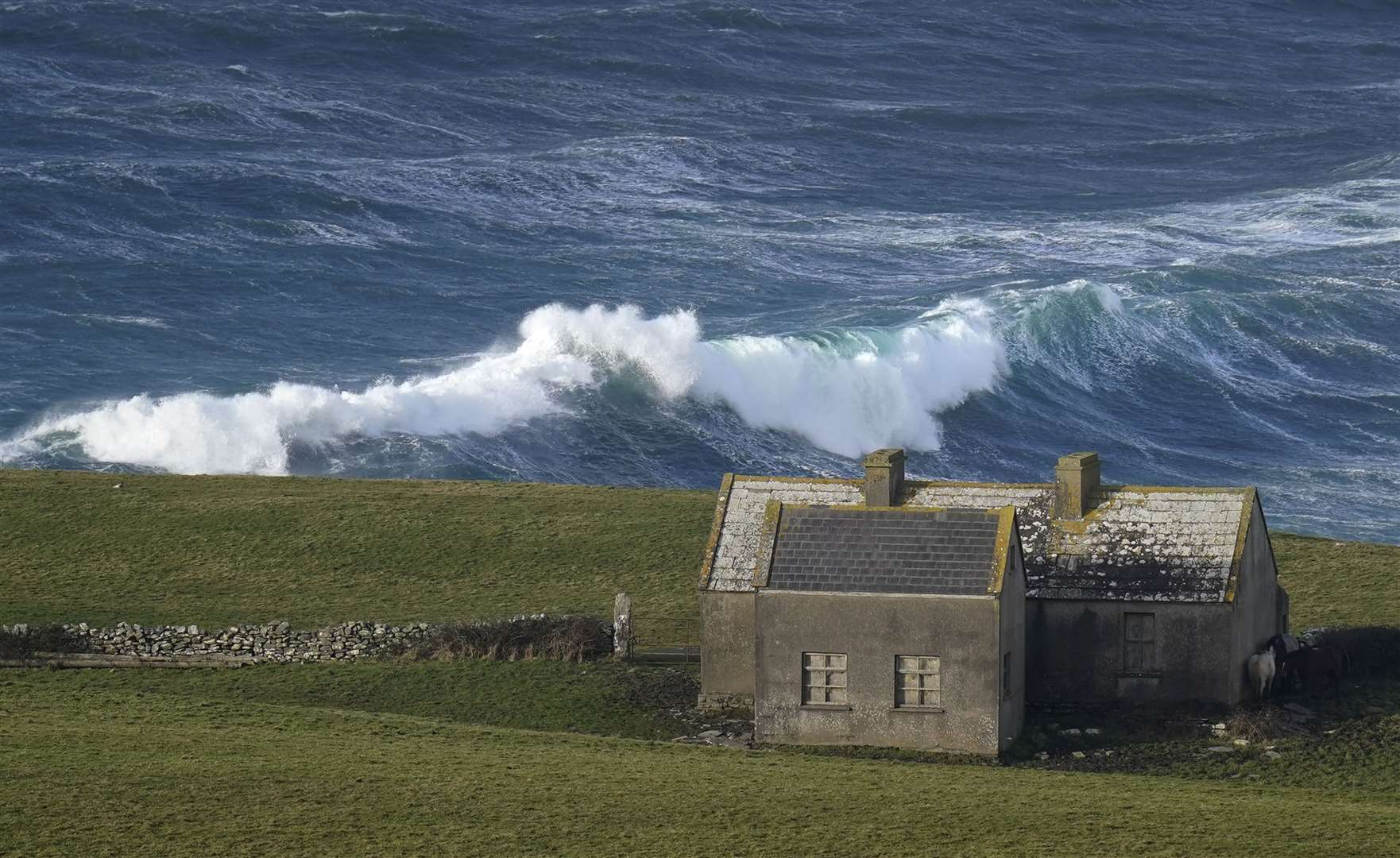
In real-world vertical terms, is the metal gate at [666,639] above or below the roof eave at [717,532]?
below

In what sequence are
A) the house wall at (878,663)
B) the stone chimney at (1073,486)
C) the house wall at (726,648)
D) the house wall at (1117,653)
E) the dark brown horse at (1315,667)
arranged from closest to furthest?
the house wall at (878,663)
the house wall at (1117,653)
the house wall at (726,648)
the dark brown horse at (1315,667)
the stone chimney at (1073,486)

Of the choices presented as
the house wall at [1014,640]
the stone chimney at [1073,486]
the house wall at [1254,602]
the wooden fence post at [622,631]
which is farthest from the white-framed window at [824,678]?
the house wall at [1254,602]

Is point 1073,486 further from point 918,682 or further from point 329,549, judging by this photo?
point 329,549

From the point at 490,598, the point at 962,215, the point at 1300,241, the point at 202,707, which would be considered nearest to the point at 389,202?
the point at 962,215

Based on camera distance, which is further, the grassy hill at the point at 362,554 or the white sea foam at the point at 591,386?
the white sea foam at the point at 591,386

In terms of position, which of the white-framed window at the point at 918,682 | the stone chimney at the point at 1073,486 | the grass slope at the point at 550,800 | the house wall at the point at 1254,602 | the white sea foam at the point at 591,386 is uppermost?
the white sea foam at the point at 591,386

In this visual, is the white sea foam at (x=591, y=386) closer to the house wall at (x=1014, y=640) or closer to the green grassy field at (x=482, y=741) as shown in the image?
the green grassy field at (x=482, y=741)
